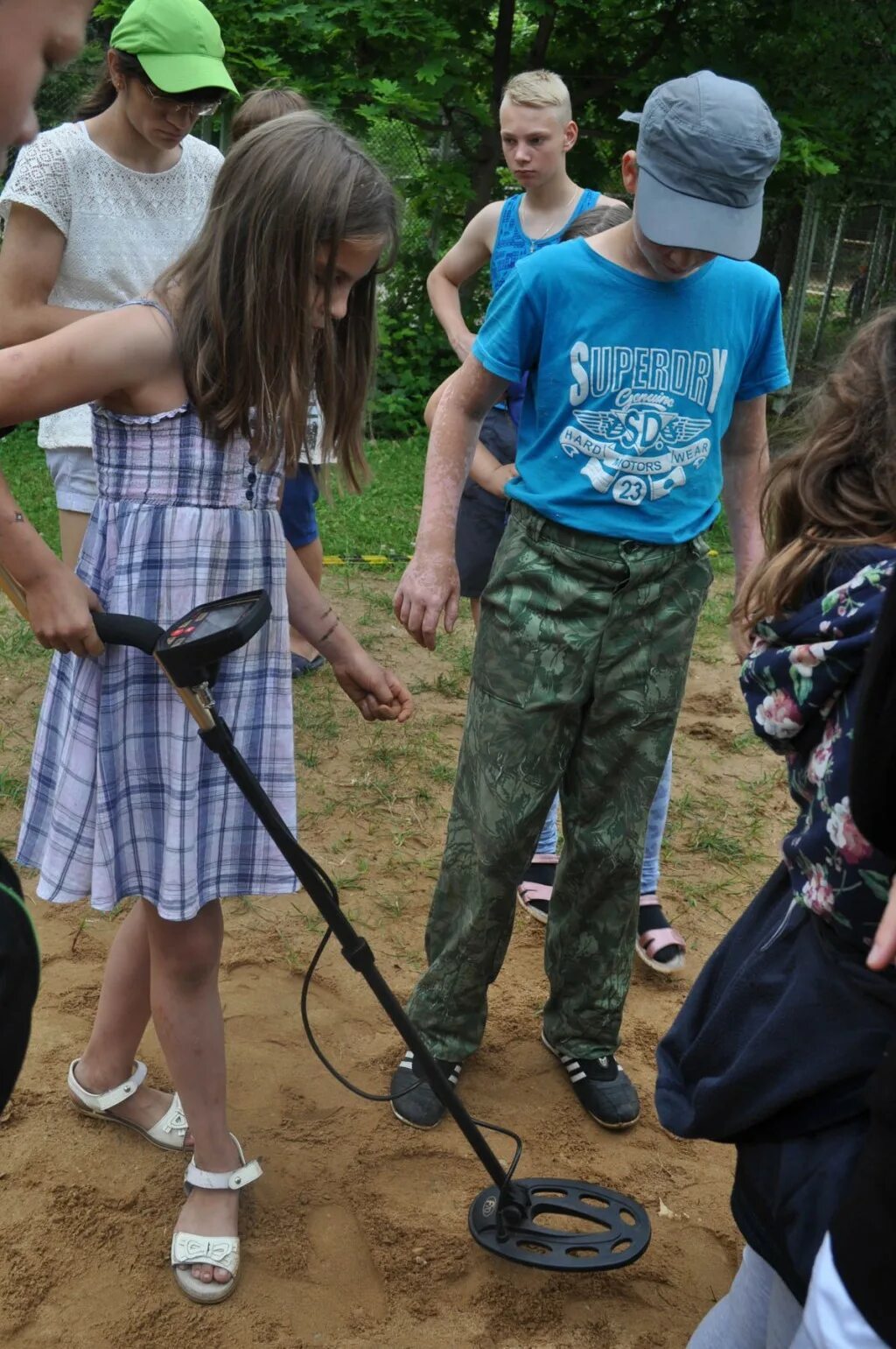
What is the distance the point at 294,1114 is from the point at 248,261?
6.14 ft

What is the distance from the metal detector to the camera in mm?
1955

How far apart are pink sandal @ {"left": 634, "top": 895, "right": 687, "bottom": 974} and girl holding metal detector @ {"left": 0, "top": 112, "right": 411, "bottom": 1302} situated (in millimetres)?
1377

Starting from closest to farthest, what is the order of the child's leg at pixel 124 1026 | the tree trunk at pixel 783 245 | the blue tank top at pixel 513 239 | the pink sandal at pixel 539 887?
the child's leg at pixel 124 1026 < the pink sandal at pixel 539 887 < the blue tank top at pixel 513 239 < the tree trunk at pixel 783 245

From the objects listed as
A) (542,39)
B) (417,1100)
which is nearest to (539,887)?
(417,1100)

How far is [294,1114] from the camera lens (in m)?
2.93

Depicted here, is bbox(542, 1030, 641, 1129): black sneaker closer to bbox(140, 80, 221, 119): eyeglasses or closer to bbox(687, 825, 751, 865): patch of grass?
bbox(687, 825, 751, 865): patch of grass

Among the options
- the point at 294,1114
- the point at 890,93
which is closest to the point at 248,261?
the point at 294,1114

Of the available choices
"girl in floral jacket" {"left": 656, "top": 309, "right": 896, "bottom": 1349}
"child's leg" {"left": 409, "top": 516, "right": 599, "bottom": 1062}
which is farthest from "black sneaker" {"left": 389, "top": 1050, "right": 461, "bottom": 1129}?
"girl in floral jacket" {"left": 656, "top": 309, "right": 896, "bottom": 1349}

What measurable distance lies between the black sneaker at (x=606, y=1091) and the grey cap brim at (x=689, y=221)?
183 centimetres

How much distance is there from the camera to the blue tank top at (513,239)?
3.96m

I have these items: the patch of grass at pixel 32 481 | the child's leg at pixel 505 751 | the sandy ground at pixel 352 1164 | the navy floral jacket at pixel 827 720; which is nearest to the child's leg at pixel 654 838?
the sandy ground at pixel 352 1164

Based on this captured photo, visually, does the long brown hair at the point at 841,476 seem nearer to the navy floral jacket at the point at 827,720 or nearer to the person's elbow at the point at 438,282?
the navy floral jacket at the point at 827,720

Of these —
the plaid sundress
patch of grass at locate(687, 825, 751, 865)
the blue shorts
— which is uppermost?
the plaid sundress

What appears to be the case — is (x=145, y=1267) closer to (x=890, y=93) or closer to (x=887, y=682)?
(x=887, y=682)
